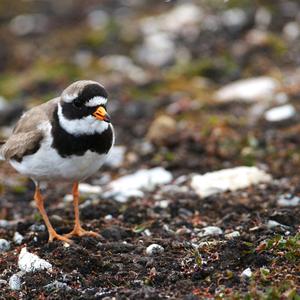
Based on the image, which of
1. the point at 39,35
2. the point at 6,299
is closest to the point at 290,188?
the point at 6,299

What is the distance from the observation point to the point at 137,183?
26.7 ft

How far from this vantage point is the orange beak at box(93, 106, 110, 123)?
19.2 feet

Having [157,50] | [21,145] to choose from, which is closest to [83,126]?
[21,145]

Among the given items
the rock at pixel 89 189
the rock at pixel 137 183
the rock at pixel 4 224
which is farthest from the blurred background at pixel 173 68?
the rock at pixel 4 224

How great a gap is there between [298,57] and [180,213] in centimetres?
544

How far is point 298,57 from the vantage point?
38.0ft

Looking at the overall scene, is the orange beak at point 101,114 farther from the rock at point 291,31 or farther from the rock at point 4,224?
the rock at point 291,31

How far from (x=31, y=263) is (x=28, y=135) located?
130 cm

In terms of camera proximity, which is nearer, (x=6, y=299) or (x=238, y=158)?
(x=6, y=299)

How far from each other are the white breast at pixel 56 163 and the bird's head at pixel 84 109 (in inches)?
8.0

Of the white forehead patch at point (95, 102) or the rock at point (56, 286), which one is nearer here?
the rock at point (56, 286)

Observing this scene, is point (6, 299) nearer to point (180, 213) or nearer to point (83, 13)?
point (180, 213)

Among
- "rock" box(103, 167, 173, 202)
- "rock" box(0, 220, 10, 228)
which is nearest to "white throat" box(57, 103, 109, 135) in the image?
"rock" box(0, 220, 10, 228)

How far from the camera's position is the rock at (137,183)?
771 centimetres
